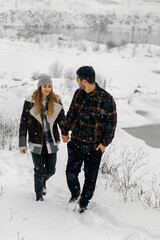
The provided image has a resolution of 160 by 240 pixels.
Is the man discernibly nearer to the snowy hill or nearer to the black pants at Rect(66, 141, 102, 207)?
the black pants at Rect(66, 141, 102, 207)

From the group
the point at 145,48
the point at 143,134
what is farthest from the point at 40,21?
the point at 143,134

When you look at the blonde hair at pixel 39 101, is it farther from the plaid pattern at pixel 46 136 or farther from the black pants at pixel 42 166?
the black pants at pixel 42 166

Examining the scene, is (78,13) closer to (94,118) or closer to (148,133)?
(148,133)

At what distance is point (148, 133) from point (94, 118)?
16.6ft

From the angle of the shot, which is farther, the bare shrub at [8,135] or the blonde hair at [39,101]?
the bare shrub at [8,135]

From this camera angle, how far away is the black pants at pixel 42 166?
2832mm

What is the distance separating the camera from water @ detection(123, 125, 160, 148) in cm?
649

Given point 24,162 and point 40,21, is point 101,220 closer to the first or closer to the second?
point 24,162

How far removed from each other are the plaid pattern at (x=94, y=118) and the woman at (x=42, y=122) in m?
0.26

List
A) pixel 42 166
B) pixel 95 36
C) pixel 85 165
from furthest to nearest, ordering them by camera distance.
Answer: pixel 95 36 → pixel 42 166 → pixel 85 165

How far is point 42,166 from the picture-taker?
9.45ft

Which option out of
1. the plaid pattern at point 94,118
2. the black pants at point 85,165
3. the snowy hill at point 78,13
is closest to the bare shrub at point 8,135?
the black pants at point 85,165

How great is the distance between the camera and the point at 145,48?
778 inches

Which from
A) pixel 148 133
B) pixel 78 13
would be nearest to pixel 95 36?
pixel 148 133
